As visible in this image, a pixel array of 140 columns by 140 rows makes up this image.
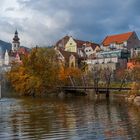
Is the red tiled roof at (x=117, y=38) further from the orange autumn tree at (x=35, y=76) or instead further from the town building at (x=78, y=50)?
the orange autumn tree at (x=35, y=76)

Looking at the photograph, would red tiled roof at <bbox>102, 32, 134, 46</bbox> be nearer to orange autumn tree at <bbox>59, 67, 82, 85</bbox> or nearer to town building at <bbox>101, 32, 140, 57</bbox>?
town building at <bbox>101, 32, 140, 57</bbox>

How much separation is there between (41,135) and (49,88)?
5872 cm

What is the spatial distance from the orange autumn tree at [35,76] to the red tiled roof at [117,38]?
70.0 m

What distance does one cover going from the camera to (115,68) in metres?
135

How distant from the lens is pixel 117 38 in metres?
159

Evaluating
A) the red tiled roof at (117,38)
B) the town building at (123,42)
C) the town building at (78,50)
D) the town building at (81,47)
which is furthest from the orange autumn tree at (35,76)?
the town building at (81,47)

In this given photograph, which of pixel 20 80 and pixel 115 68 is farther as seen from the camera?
pixel 115 68

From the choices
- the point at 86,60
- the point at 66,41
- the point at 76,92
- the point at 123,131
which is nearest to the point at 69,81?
the point at 76,92

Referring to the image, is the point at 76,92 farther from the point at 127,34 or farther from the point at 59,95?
the point at 127,34

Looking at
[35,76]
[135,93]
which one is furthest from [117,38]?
[135,93]

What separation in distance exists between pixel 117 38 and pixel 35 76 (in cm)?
8054

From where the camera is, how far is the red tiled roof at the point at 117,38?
155 metres

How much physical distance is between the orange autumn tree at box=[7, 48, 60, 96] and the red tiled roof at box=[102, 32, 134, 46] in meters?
70.0

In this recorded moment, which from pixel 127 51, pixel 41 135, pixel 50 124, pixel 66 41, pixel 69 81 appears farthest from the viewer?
pixel 66 41
